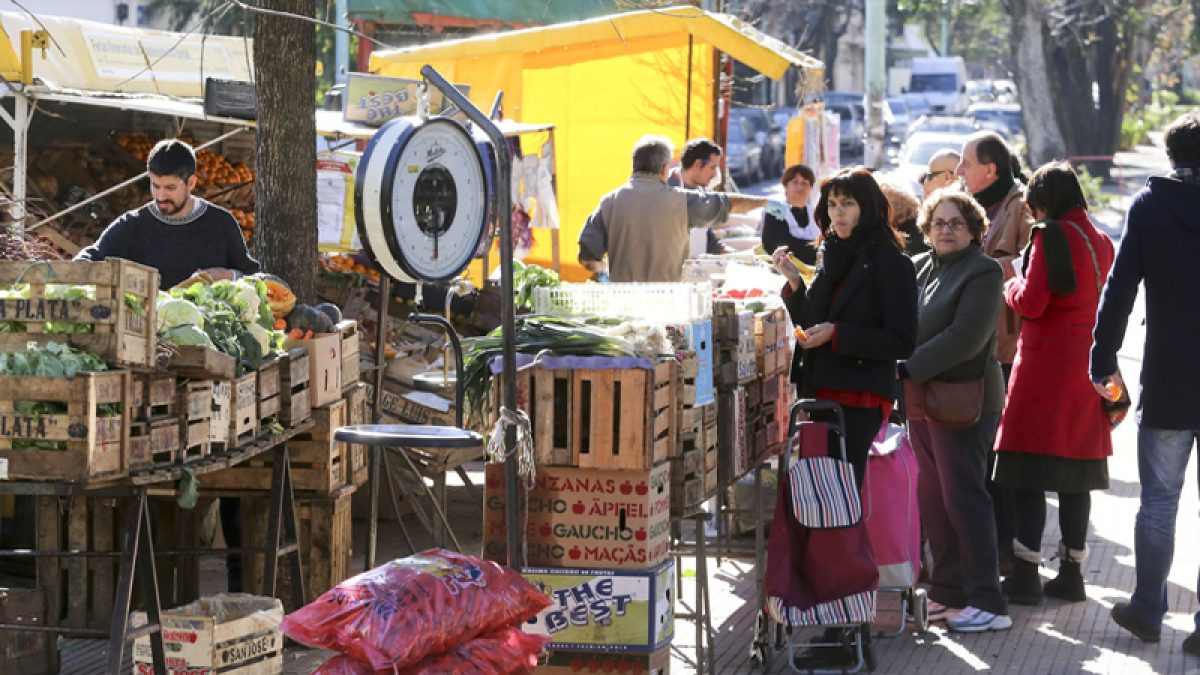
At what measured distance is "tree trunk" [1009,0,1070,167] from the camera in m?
39.4

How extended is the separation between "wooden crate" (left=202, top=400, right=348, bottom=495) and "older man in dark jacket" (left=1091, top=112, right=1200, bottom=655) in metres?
3.16

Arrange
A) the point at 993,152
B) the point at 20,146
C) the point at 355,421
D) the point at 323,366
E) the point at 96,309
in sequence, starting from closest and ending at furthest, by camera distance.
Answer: the point at 96,309 → the point at 323,366 → the point at 355,421 → the point at 993,152 → the point at 20,146

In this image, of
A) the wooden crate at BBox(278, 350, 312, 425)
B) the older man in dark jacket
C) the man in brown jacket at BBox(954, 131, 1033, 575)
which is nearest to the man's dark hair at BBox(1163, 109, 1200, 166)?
the older man in dark jacket

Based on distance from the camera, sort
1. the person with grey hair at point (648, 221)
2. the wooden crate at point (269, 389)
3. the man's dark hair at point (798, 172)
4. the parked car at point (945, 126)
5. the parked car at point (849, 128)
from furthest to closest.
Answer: the parked car at point (849, 128), the parked car at point (945, 126), the man's dark hair at point (798, 172), the person with grey hair at point (648, 221), the wooden crate at point (269, 389)

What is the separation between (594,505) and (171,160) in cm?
271

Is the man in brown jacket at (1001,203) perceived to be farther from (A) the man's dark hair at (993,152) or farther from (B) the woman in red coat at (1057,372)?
(B) the woman in red coat at (1057,372)

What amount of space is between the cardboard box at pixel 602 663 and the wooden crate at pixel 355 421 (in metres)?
1.84

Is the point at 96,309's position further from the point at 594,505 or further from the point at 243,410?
the point at 594,505

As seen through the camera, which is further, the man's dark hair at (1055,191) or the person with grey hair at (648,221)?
the person with grey hair at (648,221)

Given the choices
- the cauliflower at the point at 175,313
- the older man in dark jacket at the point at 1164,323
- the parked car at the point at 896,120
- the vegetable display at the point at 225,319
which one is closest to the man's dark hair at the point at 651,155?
the older man in dark jacket at the point at 1164,323

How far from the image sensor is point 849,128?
4681 centimetres

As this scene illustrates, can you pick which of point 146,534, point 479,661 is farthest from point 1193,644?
point 146,534

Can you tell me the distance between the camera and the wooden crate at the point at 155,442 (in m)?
5.26

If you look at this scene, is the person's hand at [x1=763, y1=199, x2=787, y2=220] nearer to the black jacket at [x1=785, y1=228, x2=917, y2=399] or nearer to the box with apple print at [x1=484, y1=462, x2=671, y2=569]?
the black jacket at [x1=785, y1=228, x2=917, y2=399]
